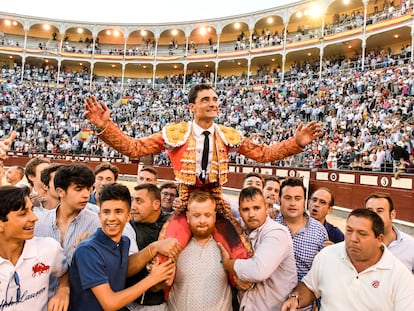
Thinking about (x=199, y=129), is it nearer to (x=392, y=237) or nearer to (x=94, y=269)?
(x=94, y=269)

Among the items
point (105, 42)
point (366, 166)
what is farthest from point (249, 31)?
point (366, 166)

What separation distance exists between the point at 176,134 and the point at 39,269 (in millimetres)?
1292

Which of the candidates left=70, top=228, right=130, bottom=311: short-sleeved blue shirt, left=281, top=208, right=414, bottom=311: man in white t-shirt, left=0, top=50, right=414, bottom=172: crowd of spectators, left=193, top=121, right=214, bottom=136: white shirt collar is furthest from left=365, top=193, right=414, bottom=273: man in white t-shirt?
left=0, top=50, right=414, bottom=172: crowd of spectators

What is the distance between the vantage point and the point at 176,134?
2.77 m

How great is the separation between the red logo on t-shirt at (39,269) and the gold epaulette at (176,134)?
3.87 feet

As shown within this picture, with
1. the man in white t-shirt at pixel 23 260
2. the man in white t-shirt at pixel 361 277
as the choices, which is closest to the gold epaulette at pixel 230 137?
the man in white t-shirt at pixel 361 277

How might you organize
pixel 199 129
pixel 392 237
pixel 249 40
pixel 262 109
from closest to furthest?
1. pixel 199 129
2. pixel 392 237
3. pixel 262 109
4. pixel 249 40

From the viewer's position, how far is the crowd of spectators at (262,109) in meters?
12.0

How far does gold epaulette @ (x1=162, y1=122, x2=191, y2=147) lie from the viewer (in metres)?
2.73

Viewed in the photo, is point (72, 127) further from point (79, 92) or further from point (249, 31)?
point (249, 31)

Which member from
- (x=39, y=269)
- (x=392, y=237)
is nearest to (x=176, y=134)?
(x=39, y=269)

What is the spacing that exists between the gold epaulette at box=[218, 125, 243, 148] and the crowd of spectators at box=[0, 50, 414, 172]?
7.75 metres

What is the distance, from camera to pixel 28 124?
24.0 meters

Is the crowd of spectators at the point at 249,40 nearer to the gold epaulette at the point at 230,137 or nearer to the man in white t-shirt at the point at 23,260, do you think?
the gold epaulette at the point at 230,137
